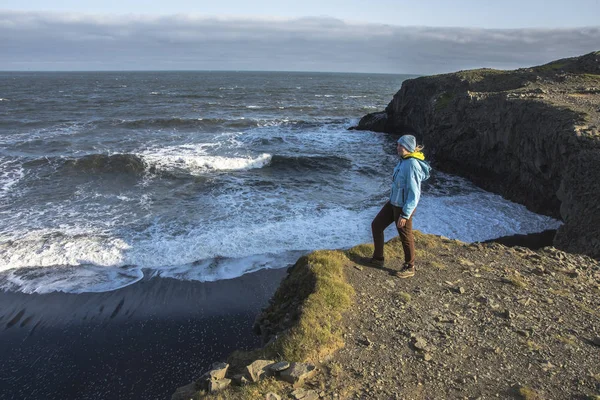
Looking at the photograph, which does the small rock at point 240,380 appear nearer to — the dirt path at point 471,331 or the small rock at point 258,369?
the small rock at point 258,369

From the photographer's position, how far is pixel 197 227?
47.4 ft

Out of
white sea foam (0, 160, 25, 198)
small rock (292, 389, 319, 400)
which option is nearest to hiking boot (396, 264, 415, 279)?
small rock (292, 389, 319, 400)

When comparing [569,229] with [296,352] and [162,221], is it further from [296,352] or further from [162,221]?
[162,221]

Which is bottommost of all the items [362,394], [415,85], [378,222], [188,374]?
[188,374]

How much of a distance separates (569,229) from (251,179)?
14612mm

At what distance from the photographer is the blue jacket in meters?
7.09

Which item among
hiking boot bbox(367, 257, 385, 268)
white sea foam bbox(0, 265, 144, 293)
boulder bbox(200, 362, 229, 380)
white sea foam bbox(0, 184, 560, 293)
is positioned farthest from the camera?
white sea foam bbox(0, 184, 560, 293)

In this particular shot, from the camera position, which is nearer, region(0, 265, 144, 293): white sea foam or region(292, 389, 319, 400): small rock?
region(292, 389, 319, 400): small rock

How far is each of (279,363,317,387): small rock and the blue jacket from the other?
315cm

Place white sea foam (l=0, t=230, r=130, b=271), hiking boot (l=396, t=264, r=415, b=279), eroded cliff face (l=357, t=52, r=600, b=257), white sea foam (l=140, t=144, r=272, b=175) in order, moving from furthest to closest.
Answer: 1. white sea foam (l=140, t=144, r=272, b=175)
2. eroded cliff face (l=357, t=52, r=600, b=257)
3. white sea foam (l=0, t=230, r=130, b=271)
4. hiking boot (l=396, t=264, r=415, b=279)

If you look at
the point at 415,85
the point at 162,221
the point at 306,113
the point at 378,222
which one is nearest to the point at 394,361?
the point at 378,222

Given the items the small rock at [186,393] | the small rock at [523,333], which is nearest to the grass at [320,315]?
the small rock at [186,393]

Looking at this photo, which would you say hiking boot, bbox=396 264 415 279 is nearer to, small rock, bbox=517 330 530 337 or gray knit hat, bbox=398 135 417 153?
small rock, bbox=517 330 530 337

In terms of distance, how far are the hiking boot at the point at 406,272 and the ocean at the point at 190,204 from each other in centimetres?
459
